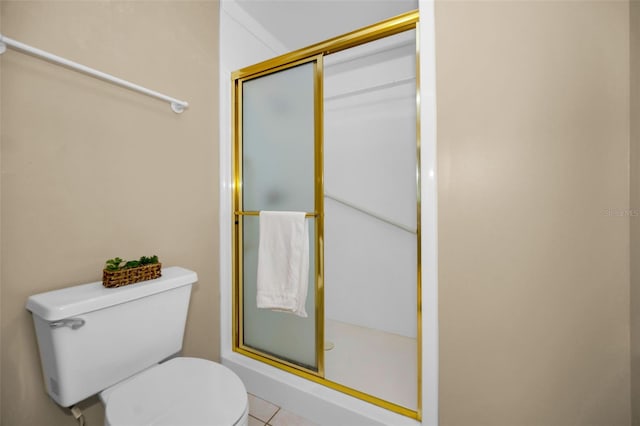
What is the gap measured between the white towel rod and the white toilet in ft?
2.56

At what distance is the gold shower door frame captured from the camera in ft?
3.43

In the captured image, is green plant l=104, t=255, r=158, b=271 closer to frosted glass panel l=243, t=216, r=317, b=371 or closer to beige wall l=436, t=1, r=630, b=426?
frosted glass panel l=243, t=216, r=317, b=371

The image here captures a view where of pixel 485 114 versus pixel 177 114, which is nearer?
pixel 485 114

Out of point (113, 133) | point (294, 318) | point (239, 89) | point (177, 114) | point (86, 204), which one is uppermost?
point (239, 89)

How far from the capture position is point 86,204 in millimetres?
983

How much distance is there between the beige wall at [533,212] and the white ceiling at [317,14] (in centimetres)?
85

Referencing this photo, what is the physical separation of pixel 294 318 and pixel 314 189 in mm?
686

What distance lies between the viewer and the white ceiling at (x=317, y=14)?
5.16 ft

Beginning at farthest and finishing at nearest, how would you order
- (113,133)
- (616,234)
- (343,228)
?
(343,228), (113,133), (616,234)

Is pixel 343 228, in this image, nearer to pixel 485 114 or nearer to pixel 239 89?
pixel 239 89

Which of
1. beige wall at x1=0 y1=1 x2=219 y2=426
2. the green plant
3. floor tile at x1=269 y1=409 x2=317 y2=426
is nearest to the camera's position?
beige wall at x1=0 y1=1 x2=219 y2=426

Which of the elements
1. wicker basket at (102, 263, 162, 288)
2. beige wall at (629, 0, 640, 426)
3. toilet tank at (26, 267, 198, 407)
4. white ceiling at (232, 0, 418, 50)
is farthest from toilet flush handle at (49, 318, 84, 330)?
white ceiling at (232, 0, 418, 50)

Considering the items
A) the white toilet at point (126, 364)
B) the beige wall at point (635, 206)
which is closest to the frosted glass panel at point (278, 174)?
the white toilet at point (126, 364)

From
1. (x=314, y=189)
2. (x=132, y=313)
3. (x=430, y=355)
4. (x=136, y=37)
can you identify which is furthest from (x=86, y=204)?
(x=430, y=355)
